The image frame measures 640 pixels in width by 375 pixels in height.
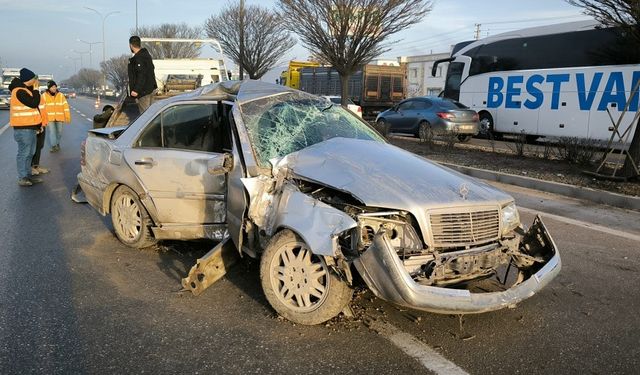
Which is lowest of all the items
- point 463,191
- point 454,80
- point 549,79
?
point 463,191

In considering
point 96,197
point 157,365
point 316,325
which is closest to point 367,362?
point 316,325

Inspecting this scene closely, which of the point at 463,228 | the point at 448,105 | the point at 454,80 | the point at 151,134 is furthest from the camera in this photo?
the point at 454,80

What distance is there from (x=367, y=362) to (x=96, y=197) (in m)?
3.91

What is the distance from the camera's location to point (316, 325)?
11.8 ft

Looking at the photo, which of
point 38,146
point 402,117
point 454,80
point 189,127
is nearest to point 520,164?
point 402,117

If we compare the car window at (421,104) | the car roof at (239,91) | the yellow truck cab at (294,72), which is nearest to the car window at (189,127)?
the car roof at (239,91)

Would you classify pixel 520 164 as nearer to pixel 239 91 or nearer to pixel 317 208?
pixel 239 91

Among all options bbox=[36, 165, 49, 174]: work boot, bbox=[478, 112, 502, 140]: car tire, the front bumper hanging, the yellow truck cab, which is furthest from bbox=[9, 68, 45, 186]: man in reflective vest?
the yellow truck cab

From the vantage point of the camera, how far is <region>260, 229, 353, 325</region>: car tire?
11.2 ft

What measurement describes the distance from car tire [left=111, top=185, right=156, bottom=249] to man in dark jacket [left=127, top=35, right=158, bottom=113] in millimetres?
3631

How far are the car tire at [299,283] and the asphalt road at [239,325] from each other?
13 centimetres

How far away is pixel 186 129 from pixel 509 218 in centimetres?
307

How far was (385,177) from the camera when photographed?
11.8 ft

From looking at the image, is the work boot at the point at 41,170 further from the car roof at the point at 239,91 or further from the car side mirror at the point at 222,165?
the car side mirror at the point at 222,165
